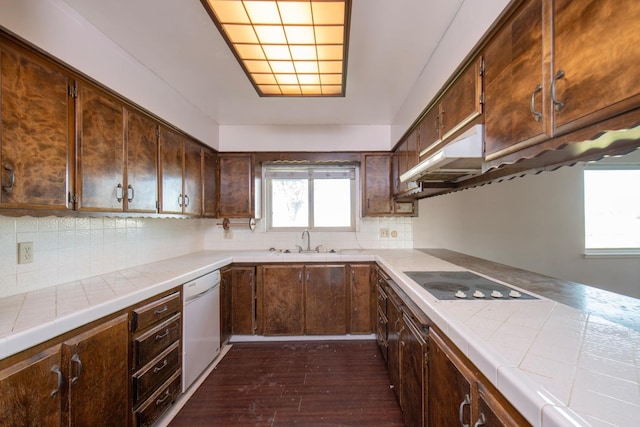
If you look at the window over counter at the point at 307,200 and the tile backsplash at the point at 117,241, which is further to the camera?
the window over counter at the point at 307,200

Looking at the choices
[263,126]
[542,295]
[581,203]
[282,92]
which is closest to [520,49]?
[542,295]

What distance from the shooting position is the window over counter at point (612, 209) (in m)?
2.09

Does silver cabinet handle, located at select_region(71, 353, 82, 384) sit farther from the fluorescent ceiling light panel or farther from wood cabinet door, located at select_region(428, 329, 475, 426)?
the fluorescent ceiling light panel

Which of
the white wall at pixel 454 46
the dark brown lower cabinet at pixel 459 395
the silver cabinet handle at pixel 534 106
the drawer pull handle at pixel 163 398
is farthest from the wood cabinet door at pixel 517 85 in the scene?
the drawer pull handle at pixel 163 398

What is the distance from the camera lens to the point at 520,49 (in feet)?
3.22

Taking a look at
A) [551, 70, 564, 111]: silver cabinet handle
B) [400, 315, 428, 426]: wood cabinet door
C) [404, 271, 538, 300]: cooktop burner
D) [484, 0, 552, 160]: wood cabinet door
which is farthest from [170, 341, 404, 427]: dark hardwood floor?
[551, 70, 564, 111]: silver cabinet handle

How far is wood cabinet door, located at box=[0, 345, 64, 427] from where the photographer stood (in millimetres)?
887

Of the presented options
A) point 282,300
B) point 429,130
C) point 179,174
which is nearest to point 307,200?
point 282,300

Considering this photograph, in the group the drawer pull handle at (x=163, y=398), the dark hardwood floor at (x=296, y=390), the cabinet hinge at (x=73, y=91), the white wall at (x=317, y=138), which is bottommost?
the dark hardwood floor at (x=296, y=390)

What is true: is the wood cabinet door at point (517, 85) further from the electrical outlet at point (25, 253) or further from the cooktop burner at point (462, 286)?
the electrical outlet at point (25, 253)

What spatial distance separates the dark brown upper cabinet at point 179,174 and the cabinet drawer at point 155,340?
2.99ft

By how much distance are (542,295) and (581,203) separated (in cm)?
159

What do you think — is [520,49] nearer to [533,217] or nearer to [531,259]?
[533,217]

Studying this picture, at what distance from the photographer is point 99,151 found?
1514 mm
